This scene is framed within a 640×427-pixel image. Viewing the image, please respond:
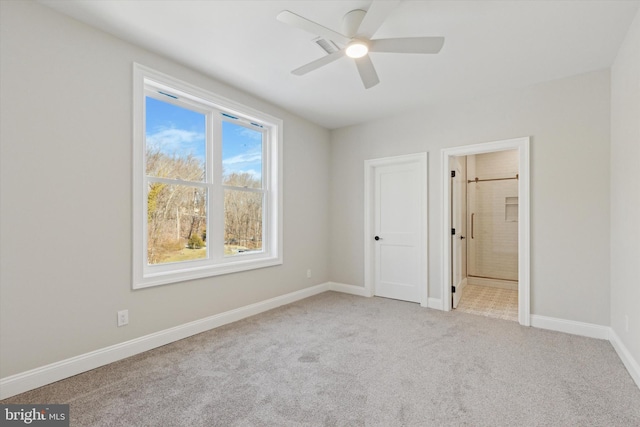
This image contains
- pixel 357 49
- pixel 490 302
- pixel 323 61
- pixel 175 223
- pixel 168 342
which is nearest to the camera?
pixel 357 49

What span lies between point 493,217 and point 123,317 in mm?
5826

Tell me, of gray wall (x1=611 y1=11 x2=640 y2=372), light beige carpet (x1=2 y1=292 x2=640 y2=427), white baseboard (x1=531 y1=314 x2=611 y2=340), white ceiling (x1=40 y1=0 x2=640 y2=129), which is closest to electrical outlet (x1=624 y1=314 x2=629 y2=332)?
gray wall (x1=611 y1=11 x2=640 y2=372)

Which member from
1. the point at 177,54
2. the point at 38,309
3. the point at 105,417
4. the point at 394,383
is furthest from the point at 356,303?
the point at 177,54

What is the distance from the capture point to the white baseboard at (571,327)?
303cm

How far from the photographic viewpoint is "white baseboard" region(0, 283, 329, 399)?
206cm

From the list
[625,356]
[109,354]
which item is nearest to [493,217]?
[625,356]

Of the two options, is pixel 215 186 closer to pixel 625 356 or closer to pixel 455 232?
pixel 455 232

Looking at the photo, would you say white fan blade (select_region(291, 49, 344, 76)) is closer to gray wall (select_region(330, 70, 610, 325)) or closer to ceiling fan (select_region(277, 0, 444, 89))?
ceiling fan (select_region(277, 0, 444, 89))

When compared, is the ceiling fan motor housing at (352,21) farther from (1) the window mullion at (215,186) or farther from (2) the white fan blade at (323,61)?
(1) the window mullion at (215,186)

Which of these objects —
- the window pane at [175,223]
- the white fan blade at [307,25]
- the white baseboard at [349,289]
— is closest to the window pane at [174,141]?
the window pane at [175,223]

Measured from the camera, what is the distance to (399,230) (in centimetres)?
454

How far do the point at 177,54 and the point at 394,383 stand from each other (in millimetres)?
3348

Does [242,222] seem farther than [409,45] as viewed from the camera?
Yes

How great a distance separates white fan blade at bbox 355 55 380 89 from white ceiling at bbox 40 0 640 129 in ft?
0.95
